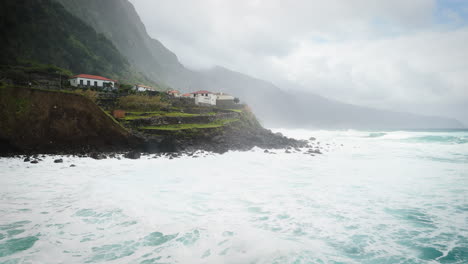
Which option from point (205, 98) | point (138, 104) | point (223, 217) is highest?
point (205, 98)

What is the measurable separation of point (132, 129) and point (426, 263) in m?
25.8

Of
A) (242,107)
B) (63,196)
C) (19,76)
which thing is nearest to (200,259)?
(63,196)

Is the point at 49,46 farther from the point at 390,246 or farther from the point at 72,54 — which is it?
the point at 390,246

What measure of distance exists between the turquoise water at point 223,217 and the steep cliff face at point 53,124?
4.49m

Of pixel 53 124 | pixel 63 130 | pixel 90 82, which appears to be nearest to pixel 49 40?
pixel 90 82

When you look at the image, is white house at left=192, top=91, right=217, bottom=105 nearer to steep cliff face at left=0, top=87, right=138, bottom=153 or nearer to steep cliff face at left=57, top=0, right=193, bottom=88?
steep cliff face at left=0, top=87, right=138, bottom=153

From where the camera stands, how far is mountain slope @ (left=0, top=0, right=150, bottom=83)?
62344 millimetres

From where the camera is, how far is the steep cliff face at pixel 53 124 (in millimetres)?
17797

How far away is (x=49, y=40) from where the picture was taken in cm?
7112

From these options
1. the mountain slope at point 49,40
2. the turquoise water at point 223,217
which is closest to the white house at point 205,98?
the turquoise water at point 223,217

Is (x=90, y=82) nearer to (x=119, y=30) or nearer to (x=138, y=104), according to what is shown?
(x=138, y=104)

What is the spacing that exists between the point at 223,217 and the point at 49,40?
97395 mm

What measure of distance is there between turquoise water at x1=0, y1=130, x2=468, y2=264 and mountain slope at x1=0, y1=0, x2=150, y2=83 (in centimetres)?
7068

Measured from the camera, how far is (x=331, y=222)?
7855 millimetres
